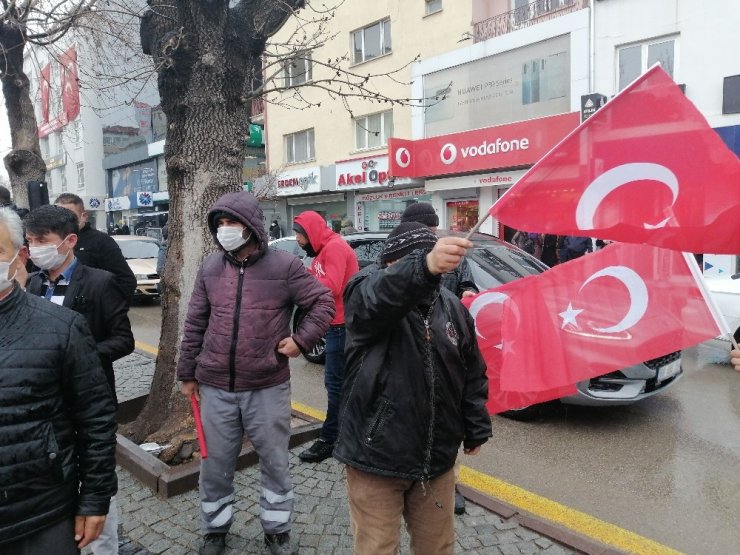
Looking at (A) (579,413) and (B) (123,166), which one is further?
(B) (123,166)

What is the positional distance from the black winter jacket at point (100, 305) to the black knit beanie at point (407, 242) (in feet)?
5.88

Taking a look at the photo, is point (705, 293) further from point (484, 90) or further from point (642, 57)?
point (484, 90)

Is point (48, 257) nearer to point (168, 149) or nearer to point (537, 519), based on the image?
point (168, 149)

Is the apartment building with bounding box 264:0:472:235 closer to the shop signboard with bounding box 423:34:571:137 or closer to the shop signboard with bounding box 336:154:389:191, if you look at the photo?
the shop signboard with bounding box 336:154:389:191

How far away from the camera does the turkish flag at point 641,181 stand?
2521 mm

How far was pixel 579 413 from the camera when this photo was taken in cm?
553

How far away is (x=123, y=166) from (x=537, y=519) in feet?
141

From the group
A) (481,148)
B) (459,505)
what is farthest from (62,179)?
(459,505)

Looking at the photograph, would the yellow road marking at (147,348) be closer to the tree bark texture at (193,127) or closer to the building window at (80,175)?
the tree bark texture at (193,127)

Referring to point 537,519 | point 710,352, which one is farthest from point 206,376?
point 710,352

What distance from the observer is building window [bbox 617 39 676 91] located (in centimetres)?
1331

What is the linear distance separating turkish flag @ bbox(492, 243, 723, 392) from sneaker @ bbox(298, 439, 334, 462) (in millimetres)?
1737

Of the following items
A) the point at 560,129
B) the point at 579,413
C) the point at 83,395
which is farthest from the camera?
the point at 560,129

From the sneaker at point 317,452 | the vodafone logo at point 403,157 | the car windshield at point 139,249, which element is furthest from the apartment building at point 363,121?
the sneaker at point 317,452
